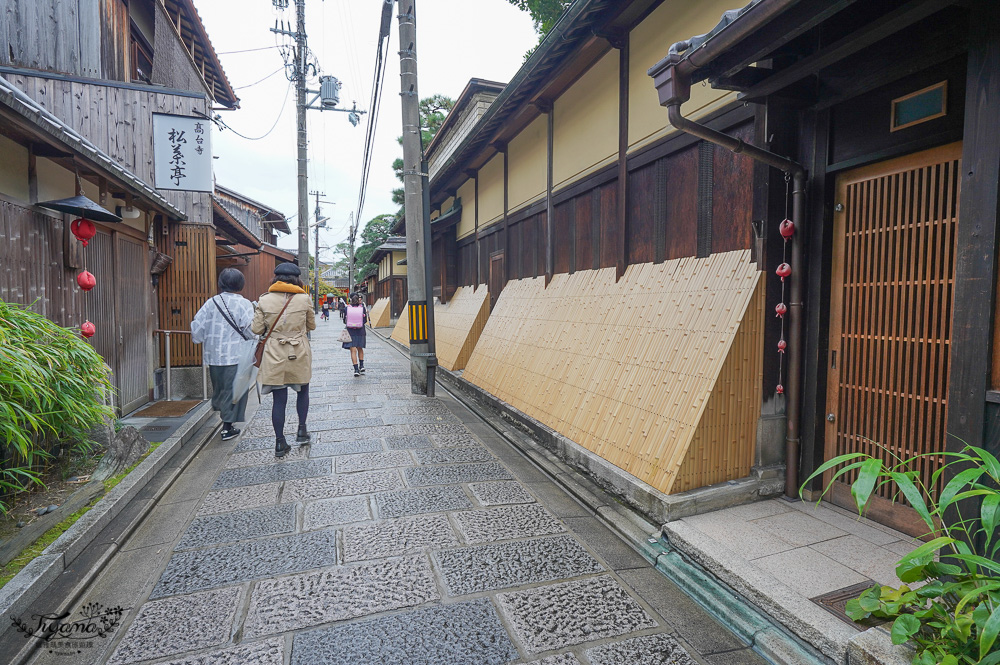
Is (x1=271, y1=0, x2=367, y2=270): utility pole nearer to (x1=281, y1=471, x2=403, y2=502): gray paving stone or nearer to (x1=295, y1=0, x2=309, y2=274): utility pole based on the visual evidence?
(x1=295, y1=0, x2=309, y2=274): utility pole

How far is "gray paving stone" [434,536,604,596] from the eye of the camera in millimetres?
3582

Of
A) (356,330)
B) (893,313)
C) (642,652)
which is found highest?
(893,313)

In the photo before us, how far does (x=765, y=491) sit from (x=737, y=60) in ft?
11.9

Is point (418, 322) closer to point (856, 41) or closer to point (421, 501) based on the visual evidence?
point (421, 501)

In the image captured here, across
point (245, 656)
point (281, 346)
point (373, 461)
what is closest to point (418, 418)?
point (373, 461)

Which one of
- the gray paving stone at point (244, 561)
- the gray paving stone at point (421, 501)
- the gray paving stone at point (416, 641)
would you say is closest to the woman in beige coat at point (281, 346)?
the gray paving stone at point (421, 501)

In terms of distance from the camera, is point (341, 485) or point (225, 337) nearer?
point (341, 485)

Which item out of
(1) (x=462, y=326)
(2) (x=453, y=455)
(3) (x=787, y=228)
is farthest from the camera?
(1) (x=462, y=326)

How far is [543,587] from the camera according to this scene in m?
3.52

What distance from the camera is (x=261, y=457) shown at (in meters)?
6.46

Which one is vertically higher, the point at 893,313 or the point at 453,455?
the point at 893,313

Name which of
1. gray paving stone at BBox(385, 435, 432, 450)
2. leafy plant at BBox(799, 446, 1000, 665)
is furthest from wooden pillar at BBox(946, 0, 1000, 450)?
gray paving stone at BBox(385, 435, 432, 450)

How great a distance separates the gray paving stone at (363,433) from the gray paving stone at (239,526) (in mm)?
2427

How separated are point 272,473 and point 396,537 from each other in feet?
7.84
